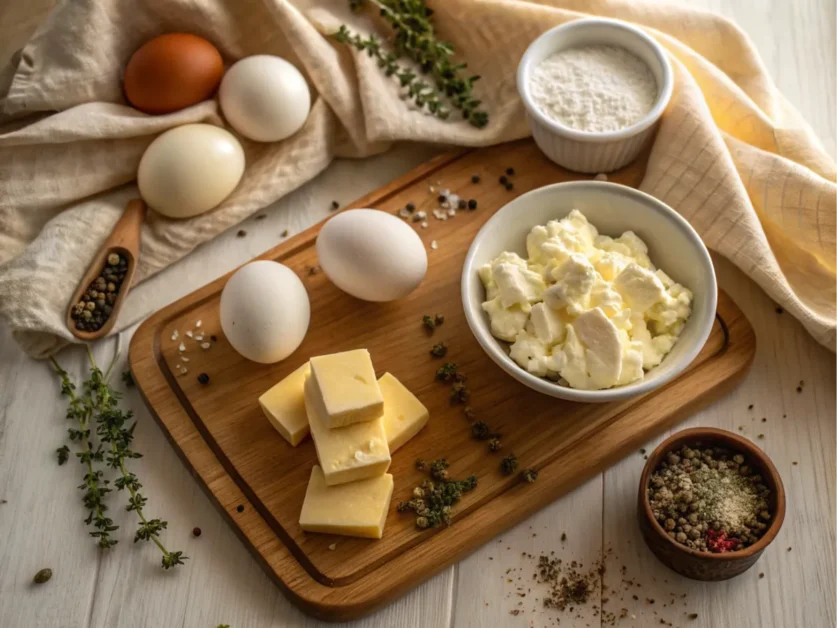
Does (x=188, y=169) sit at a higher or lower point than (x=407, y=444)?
higher

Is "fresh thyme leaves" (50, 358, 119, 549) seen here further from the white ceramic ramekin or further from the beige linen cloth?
the white ceramic ramekin

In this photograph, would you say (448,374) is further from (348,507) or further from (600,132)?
(600,132)

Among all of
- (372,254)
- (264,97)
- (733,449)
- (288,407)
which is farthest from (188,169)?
(733,449)

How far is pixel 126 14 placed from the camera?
2275 mm

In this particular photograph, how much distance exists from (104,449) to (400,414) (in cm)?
69

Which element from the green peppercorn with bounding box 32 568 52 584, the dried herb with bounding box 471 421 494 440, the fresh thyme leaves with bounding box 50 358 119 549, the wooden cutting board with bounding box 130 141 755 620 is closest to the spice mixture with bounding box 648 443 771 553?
the wooden cutting board with bounding box 130 141 755 620

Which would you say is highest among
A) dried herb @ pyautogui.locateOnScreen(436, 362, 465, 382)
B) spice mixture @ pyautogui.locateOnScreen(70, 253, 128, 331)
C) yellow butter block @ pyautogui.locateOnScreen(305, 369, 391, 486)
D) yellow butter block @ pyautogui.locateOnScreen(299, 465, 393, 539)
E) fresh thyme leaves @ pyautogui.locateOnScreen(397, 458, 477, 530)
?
spice mixture @ pyautogui.locateOnScreen(70, 253, 128, 331)

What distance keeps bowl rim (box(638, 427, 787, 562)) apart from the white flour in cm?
75

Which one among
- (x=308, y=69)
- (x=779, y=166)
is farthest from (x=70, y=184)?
(x=779, y=166)

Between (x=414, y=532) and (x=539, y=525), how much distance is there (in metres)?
0.28

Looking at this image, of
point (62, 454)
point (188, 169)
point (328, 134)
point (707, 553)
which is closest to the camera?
point (707, 553)

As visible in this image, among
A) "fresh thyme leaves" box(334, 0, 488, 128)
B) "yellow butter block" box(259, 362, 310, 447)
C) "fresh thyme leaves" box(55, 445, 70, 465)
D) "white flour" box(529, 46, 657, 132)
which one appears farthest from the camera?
"fresh thyme leaves" box(334, 0, 488, 128)

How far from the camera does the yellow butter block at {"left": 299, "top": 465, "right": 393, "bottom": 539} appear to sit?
6.04 feet

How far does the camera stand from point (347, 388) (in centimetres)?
187
